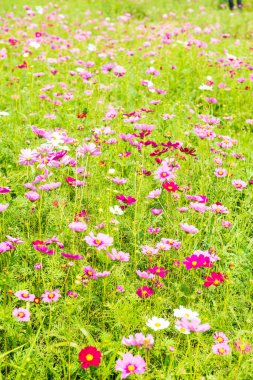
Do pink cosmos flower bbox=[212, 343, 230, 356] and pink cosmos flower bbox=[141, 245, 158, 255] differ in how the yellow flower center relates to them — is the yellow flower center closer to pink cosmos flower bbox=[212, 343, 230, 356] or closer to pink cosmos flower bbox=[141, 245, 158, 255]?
pink cosmos flower bbox=[212, 343, 230, 356]

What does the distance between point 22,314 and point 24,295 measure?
11cm

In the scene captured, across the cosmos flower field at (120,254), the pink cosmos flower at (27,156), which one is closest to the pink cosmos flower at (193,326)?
the cosmos flower field at (120,254)

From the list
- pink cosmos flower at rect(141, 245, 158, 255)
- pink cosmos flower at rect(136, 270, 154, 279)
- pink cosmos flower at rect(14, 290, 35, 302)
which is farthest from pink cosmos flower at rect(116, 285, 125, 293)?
pink cosmos flower at rect(14, 290, 35, 302)

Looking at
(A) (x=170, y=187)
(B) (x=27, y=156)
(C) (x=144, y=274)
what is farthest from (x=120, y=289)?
(B) (x=27, y=156)

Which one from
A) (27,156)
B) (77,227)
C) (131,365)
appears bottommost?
(131,365)

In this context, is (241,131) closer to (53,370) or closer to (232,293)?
(232,293)

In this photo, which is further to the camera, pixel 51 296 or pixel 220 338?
pixel 51 296

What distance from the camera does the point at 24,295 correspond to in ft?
5.80

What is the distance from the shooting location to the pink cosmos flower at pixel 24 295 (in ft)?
5.73

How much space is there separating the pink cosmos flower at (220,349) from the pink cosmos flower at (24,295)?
0.74 m

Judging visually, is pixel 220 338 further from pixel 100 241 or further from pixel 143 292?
pixel 100 241

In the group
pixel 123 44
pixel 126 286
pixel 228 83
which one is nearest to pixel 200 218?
pixel 126 286

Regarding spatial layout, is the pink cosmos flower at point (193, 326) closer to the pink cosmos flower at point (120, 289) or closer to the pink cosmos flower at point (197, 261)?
the pink cosmos flower at point (197, 261)

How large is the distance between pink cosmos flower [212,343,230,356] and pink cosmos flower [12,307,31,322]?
70 centimetres
